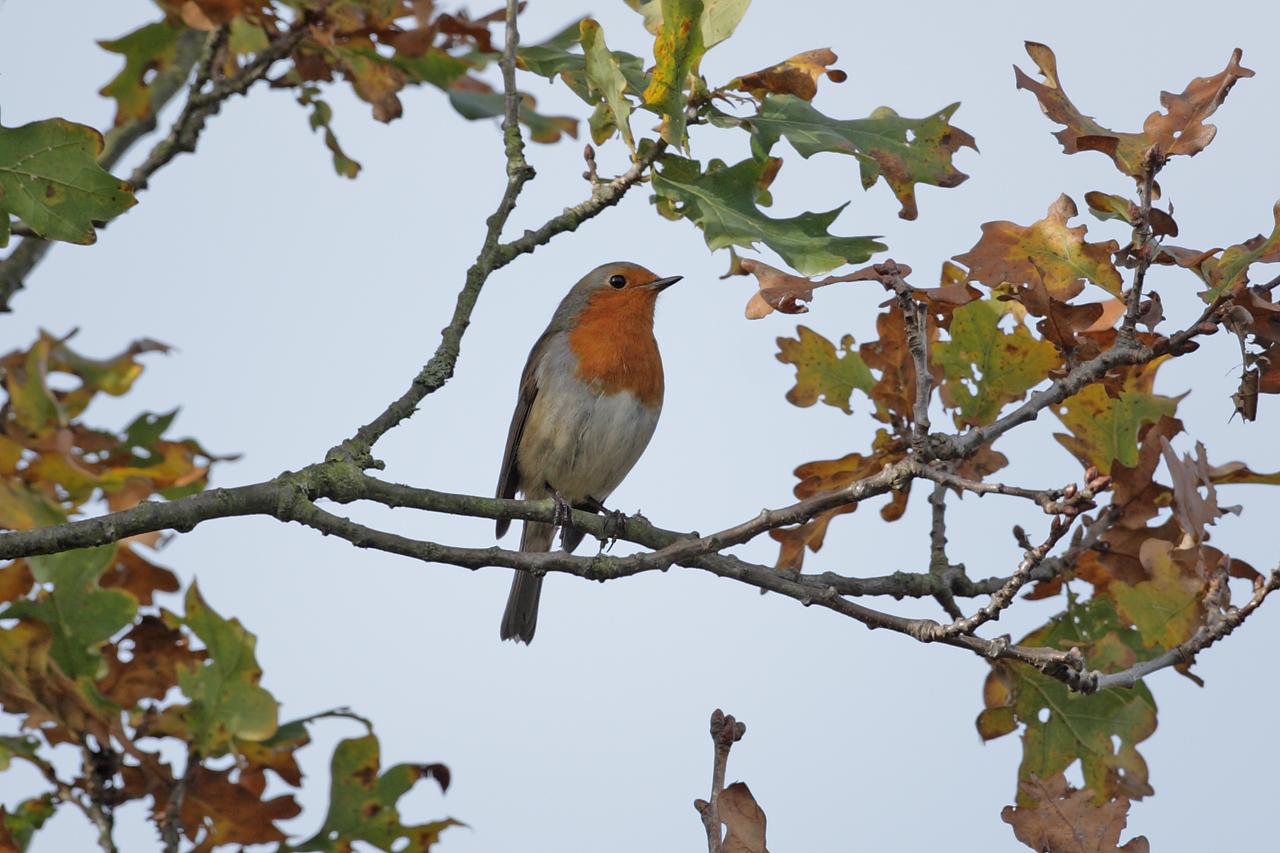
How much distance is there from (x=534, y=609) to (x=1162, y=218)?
16.9 ft

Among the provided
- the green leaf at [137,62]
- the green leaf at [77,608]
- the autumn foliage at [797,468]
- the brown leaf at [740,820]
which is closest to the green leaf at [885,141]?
the autumn foliage at [797,468]

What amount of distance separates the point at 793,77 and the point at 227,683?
→ 2.36m

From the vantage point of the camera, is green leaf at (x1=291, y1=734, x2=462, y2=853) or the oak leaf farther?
green leaf at (x1=291, y1=734, x2=462, y2=853)

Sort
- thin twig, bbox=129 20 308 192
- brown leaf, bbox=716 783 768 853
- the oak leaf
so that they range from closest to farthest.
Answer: brown leaf, bbox=716 783 768 853
the oak leaf
thin twig, bbox=129 20 308 192

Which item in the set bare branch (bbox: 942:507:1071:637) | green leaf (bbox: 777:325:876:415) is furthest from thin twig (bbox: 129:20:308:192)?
bare branch (bbox: 942:507:1071:637)

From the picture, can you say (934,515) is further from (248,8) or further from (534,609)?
(534,609)

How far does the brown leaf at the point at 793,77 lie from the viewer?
409cm

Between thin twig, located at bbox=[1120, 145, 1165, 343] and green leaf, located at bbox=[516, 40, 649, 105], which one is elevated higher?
green leaf, located at bbox=[516, 40, 649, 105]

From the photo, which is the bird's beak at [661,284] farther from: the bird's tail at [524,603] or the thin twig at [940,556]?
the thin twig at [940,556]

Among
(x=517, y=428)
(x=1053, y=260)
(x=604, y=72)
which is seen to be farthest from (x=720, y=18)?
(x=517, y=428)

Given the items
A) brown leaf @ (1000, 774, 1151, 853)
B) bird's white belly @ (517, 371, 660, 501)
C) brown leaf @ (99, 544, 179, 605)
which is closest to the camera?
brown leaf @ (1000, 774, 1151, 853)

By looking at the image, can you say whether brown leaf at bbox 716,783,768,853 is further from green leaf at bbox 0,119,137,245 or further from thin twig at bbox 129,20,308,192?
thin twig at bbox 129,20,308,192

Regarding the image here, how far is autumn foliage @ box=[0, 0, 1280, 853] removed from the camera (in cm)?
362

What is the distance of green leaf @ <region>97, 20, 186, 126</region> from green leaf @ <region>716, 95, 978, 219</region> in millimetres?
2767
